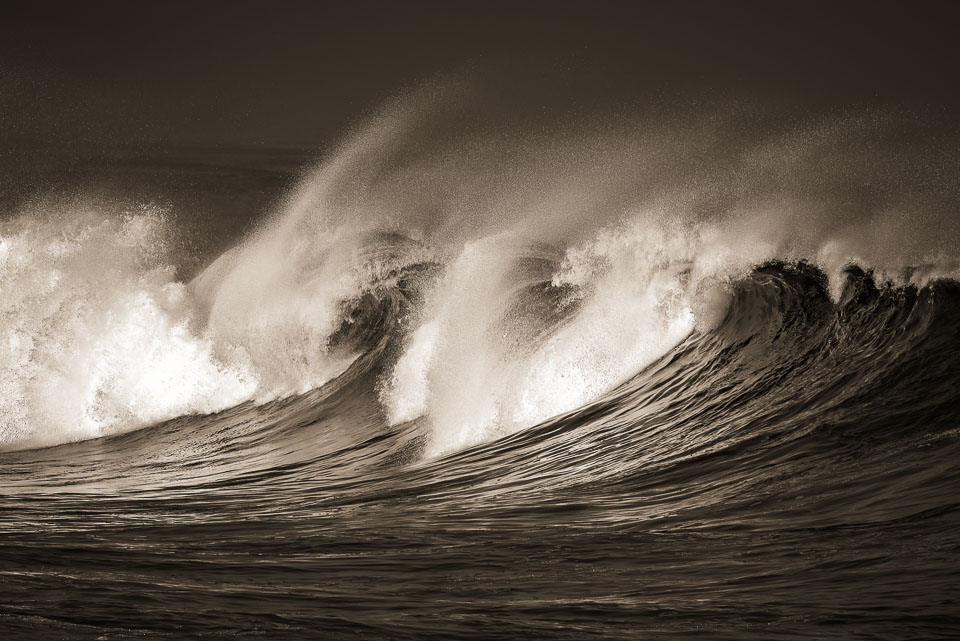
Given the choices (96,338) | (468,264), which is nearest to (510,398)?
(468,264)

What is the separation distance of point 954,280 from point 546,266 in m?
4.09

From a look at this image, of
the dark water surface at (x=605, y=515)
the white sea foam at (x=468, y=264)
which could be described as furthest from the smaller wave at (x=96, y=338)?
the dark water surface at (x=605, y=515)

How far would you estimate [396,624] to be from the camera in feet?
10.3

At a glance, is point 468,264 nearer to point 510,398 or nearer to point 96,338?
point 510,398

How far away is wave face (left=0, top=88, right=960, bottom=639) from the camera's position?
340cm

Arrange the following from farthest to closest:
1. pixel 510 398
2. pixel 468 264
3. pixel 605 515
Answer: pixel 468 264
pixel 510 398
pixel 605 515

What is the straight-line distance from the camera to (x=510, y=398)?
7.53m

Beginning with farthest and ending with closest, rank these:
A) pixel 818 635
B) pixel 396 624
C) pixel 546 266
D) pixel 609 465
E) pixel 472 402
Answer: pixel 546 266, pixel 472 402, pixel 609 465, pixel 396 624, pixel 818 635

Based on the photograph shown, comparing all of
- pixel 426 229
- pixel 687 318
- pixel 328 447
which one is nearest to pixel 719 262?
pixel 687 318

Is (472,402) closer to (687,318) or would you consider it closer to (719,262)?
(687,318)

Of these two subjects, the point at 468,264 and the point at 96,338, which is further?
the point at 96,338

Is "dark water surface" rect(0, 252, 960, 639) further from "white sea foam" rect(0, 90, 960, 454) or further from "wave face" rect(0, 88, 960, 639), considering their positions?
"white sea foam" rect(0, 90, 960, 454)

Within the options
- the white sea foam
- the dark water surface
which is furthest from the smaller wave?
the dark water surface

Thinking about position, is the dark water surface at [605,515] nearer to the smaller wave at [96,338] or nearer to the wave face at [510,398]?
the wave face at [510,398]
